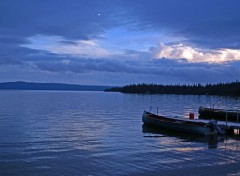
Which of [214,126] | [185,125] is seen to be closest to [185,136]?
[185,125]

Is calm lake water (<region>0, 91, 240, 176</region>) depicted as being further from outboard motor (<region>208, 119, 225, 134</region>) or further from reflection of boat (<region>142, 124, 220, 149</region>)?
outboard motor (<region>208, 119, 225, 134</region>)

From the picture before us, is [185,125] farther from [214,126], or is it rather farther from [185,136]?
[214,126]

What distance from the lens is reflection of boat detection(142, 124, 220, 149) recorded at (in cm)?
3625

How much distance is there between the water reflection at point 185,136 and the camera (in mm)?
35562

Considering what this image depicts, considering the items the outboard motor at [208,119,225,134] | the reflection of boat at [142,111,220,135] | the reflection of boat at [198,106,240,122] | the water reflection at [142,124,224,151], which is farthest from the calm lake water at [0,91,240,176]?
the reflection of boat at [198,106,240,122]

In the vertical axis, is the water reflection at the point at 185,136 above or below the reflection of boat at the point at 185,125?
below

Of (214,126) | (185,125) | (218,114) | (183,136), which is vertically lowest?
(183,136)

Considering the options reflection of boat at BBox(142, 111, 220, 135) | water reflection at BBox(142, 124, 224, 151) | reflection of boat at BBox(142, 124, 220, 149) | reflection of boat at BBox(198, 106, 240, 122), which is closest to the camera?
water reflection at BBox(142, 124, 224, 151)

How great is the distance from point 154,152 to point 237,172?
8519 mm

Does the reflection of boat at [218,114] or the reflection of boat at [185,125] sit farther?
the reflection of boat at [218,114]

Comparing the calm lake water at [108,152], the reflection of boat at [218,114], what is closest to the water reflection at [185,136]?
the calm lake water at [108,152]

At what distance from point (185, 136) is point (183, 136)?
0.75 ft

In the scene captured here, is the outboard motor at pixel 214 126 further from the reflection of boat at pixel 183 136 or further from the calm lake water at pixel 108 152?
the calm lake water at pixel 108 152

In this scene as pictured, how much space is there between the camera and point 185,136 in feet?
132
